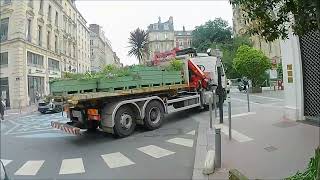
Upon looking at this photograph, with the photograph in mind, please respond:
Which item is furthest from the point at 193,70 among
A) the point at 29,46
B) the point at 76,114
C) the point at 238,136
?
the point at 29,46

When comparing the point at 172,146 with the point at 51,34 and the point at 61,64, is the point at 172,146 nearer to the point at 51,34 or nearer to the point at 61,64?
the point at 51,34

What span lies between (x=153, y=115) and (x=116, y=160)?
4.15m

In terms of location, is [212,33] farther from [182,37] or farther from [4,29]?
[4,29]

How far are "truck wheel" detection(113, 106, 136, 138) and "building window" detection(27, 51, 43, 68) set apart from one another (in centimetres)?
2359

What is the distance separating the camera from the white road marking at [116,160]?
7247 mm

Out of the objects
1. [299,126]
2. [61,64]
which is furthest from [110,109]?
[61,64]

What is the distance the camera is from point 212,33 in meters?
67.1

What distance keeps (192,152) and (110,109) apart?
10.3ft

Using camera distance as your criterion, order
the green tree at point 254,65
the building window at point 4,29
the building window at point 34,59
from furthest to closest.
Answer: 1. the building window at point 34,59
2. the green tree at point 254,65
3. the building window at point 4,29

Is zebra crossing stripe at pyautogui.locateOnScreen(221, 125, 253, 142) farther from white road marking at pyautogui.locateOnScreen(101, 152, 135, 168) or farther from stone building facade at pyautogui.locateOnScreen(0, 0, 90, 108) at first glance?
stone building facade at pyautogui.locateOnScreen(0, 0, 90, 108)

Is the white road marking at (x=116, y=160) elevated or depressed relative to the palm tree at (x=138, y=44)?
depressed

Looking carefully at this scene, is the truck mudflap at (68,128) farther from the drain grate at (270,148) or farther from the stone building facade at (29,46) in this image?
the stone building facade at (29,46)

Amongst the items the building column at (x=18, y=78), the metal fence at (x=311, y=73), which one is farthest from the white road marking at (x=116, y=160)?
the building column at (x=18, y=78)

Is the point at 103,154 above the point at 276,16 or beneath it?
beneath
